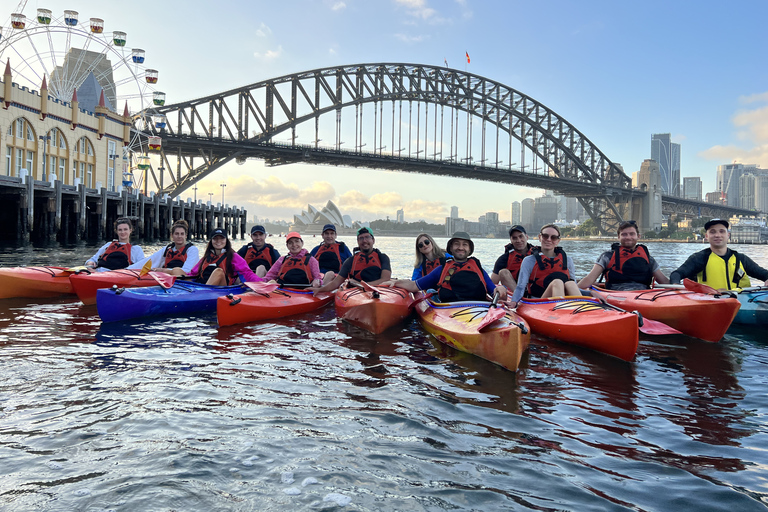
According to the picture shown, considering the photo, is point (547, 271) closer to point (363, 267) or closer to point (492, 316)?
point (492, 316)

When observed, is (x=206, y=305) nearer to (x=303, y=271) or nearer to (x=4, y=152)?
(x=303, y=271)

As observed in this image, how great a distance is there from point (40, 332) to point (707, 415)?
22.3 ft

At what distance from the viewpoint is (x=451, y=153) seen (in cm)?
5378

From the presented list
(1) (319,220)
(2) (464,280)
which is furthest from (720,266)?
(1) (319,220)

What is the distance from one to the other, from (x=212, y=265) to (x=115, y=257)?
2.03m

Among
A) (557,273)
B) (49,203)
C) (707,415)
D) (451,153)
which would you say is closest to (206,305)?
(557,273)

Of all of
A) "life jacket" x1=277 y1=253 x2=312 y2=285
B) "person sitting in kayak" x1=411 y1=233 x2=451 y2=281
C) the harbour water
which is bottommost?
the harbour water

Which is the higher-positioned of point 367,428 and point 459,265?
point 459,265

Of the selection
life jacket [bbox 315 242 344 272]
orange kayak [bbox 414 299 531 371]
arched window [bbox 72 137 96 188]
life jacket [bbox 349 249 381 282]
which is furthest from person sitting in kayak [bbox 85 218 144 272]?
arched window [bbox 72 137 96 188]

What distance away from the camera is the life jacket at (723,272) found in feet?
21.7

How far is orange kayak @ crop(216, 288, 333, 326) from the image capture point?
659 cm

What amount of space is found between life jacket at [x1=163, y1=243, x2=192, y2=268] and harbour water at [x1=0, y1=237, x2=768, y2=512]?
2.71m

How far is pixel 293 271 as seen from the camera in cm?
786

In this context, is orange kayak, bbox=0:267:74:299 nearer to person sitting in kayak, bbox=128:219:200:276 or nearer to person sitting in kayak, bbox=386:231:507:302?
person sitting in kayak, bbox=128:219:200:276
